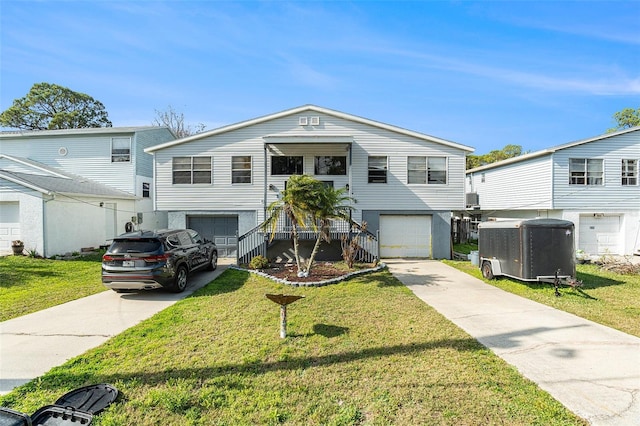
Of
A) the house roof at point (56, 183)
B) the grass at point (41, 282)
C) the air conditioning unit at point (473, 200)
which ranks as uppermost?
the house roof at point (56, 183)

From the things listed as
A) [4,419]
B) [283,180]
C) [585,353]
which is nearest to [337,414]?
[4,419]

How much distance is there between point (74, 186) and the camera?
14734 mm

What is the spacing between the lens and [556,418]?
117 inches

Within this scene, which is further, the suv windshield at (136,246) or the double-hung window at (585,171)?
the double-hung window at (585,171)

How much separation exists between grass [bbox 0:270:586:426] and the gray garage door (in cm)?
830

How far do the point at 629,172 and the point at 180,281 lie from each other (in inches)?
766

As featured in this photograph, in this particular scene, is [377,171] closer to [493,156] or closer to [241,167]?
[241,167]

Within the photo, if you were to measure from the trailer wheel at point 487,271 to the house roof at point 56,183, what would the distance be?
16.2m

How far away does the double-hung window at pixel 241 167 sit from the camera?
A: 13969 millimetres

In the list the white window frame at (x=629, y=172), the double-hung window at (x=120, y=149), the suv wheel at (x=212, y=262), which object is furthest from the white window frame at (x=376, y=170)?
the double-hung window at (x=120, y=149)

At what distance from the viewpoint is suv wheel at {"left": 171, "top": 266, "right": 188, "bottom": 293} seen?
7.82 m

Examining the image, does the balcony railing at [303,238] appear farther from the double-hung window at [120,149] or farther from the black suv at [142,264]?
the double-hung window at [120,149]

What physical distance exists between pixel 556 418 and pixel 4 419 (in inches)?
171

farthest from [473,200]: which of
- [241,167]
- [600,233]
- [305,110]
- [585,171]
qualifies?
[241,167]
